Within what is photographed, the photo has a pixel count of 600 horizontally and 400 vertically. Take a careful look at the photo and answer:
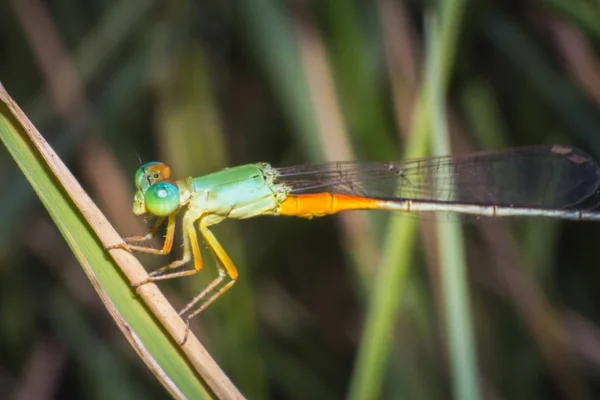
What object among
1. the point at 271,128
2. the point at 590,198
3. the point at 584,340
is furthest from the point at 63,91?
the point at 584,340

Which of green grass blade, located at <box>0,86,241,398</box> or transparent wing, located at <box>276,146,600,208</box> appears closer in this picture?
green grass blade, located at <box>0,86,241,398</box>

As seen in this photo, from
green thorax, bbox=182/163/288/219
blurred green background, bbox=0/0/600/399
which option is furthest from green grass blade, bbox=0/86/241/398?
blurred green background, bbox=0/0/600/399

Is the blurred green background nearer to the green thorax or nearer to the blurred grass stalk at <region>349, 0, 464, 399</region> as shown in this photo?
the green thorax

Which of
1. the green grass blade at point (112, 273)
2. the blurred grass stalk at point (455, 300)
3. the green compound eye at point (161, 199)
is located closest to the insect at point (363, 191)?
the green compound eye at point (161, 199)

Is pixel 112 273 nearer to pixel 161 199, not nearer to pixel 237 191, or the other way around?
pixel 161 199

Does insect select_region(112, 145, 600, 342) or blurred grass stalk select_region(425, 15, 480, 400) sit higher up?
insect select_region(112, 145, 600, 342)

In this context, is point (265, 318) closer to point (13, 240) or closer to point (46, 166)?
point (13, 240)

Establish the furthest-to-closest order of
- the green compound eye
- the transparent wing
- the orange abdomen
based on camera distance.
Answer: the transparent wing
the orange abdomen
the green compound eye

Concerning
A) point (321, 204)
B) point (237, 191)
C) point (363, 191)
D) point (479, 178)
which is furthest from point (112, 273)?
point (479, 178)

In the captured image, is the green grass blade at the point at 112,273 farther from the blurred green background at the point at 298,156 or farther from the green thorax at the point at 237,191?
the blurred green background at the point at 298,156
